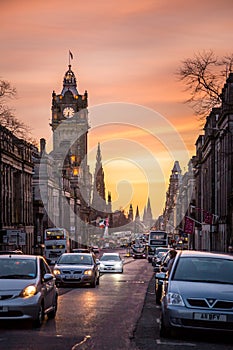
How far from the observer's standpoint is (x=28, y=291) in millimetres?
15562

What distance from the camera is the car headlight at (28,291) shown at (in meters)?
15.4

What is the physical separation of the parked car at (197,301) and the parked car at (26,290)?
2779 millimetres

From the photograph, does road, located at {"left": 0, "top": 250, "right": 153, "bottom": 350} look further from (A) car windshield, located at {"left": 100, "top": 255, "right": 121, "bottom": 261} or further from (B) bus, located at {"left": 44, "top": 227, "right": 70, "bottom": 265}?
(B) bus, located at {"left": 44, "top": 227, "right": 70, "bottom": 265}

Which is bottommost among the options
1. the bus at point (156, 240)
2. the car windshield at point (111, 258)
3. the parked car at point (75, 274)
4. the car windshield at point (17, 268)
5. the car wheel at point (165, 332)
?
the bus at point (156, 240)

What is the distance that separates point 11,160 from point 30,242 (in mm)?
16326

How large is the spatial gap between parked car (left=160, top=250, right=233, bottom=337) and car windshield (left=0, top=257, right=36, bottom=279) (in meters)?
3.35

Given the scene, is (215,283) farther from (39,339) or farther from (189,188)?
(189,188)

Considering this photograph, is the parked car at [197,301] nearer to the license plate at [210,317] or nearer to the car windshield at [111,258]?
the license plate at [210,317]

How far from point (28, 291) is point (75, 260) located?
1736 cm

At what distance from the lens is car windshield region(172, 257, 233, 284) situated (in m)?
14.7

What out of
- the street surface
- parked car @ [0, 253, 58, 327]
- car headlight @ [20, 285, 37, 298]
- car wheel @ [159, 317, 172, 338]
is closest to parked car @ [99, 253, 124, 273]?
the street surface

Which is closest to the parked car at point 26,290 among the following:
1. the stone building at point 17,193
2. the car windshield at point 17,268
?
the car windshield at point 17,268

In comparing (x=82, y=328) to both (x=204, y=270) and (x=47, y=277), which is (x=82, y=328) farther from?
(x=204, y=270)

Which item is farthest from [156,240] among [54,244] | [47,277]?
[47,277]
